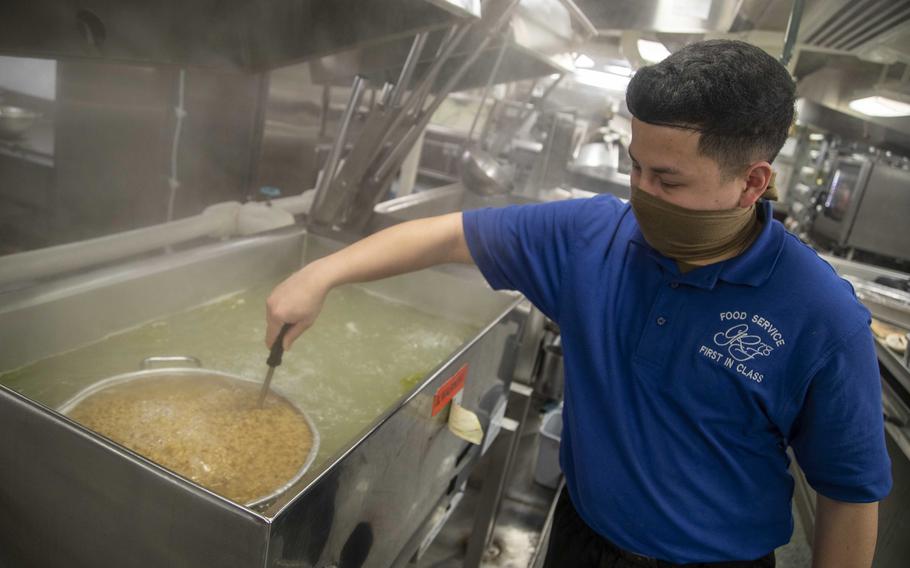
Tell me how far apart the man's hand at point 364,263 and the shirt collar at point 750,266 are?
19.6 inches

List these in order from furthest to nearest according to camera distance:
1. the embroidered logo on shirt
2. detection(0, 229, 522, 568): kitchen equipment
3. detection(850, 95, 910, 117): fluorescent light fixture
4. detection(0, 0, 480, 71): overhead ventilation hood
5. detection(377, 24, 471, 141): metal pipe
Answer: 1. detection(850, 95, 910, 117): fluorescent light fixture
2. detection(377, 24, 471, 141): metal pipe
3. detection(0, 0, 480, 71): overhead ventilation hood
4. the embroidered logo on shirt
5. detection(0, 229, 522, 568): kitchen equipment

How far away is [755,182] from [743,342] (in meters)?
0.27

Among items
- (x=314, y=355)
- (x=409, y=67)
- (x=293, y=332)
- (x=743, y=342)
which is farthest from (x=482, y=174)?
(x=743, y=342)

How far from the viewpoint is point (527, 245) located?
1269mm

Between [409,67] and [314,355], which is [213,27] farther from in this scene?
[314,355]

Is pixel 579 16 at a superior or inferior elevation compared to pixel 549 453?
superior

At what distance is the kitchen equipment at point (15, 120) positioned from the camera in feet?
6.93

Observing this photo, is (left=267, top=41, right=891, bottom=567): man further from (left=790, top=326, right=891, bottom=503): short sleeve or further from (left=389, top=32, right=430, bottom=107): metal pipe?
(left=389, top=32, right=430, bottom=107): metal pipe

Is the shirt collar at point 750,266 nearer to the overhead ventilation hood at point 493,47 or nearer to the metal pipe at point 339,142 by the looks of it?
the overhead ventilation hood at point 493,47

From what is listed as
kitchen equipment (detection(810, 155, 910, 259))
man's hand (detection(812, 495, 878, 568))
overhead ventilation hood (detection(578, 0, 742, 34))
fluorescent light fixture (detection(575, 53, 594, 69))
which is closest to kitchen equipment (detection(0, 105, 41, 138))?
overhead ventilation hood (detection(578, 0, 742, 34))

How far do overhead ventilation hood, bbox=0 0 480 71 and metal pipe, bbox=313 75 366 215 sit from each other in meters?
0.30

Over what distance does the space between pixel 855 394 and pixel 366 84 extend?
1783mm

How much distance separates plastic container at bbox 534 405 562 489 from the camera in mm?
2832

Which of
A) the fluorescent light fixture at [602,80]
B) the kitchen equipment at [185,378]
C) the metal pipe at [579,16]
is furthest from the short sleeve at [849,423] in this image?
the fluorescent light fixture at [602,80]
